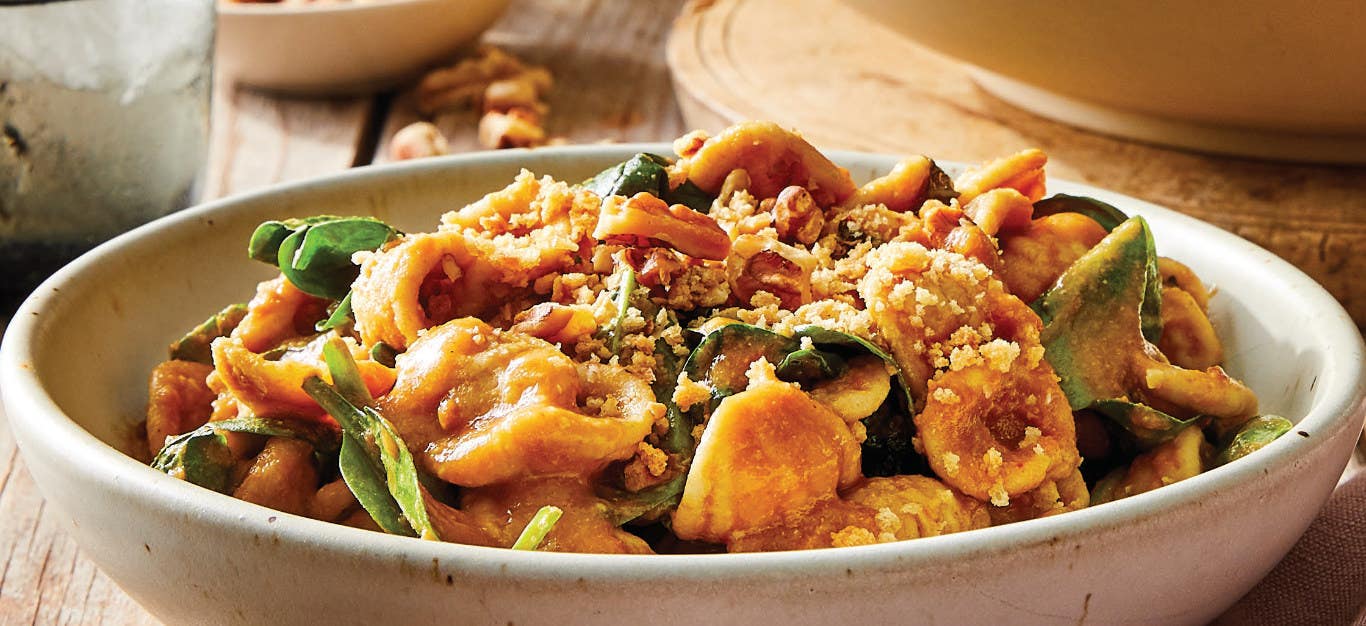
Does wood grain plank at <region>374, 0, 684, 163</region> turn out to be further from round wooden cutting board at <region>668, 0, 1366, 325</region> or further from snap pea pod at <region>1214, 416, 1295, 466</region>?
snap pea pod at <region>1214, 416, 1295, 466</region>

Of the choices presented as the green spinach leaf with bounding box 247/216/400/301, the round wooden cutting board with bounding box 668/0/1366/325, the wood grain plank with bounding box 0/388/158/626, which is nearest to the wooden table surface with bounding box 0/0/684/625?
the wood grain plank with bounding box 0/388/158/626

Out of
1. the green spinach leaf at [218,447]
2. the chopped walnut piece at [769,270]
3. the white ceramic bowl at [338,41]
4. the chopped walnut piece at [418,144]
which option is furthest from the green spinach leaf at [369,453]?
the white ceramic bowl at [338,41]

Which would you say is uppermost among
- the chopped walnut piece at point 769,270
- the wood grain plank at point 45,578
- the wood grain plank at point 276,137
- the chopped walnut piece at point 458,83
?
the chopped walnut piece at point 769,270

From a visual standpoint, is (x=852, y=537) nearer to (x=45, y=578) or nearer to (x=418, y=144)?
(x=45, y=578)

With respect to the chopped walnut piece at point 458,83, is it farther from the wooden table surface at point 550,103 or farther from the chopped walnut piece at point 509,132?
the chopped walnut piece at point 509,132

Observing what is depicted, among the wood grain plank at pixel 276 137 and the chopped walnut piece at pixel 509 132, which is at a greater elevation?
the chopped walnut piece at pixel 509 132

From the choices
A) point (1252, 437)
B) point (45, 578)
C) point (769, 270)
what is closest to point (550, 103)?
point (45, 578)
